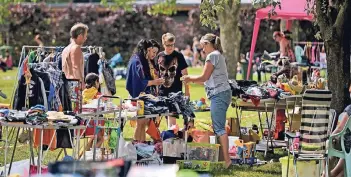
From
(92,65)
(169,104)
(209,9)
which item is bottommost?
(169,104)

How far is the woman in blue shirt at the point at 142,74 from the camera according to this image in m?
11.9

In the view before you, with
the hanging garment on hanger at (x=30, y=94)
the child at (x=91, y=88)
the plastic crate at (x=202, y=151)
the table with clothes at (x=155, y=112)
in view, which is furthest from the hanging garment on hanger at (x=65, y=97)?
the plastic crate at (x=202, y=151)

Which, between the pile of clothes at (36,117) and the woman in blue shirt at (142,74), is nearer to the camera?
the pile of clothes at (36,117)

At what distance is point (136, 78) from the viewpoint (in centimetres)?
1186

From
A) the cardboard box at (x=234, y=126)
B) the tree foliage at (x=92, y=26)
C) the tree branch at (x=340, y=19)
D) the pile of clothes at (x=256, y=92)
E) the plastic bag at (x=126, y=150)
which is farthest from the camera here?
the tree foliage at (x=92, y=26)

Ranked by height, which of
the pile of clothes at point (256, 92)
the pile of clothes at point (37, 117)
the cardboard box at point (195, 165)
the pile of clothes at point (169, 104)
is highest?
the pile of clothes at point (256, 92)

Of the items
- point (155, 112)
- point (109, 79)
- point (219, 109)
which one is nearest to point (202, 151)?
point (219, 109)

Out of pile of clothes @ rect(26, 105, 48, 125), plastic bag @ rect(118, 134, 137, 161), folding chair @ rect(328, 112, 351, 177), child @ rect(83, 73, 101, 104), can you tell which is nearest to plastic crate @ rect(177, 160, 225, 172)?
plastic bag @ rect(118, 134, 137, 161)

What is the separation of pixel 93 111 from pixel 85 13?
29.4 meters

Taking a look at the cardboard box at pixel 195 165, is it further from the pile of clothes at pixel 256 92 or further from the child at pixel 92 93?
the pile of clothes at pixel 256 92

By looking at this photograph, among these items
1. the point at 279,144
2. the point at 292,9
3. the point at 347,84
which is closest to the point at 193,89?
the point at 292,9

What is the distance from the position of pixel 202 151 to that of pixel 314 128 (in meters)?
2.20

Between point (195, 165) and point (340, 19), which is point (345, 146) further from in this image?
point (195, 165)

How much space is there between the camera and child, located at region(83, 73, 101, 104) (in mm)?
11109
